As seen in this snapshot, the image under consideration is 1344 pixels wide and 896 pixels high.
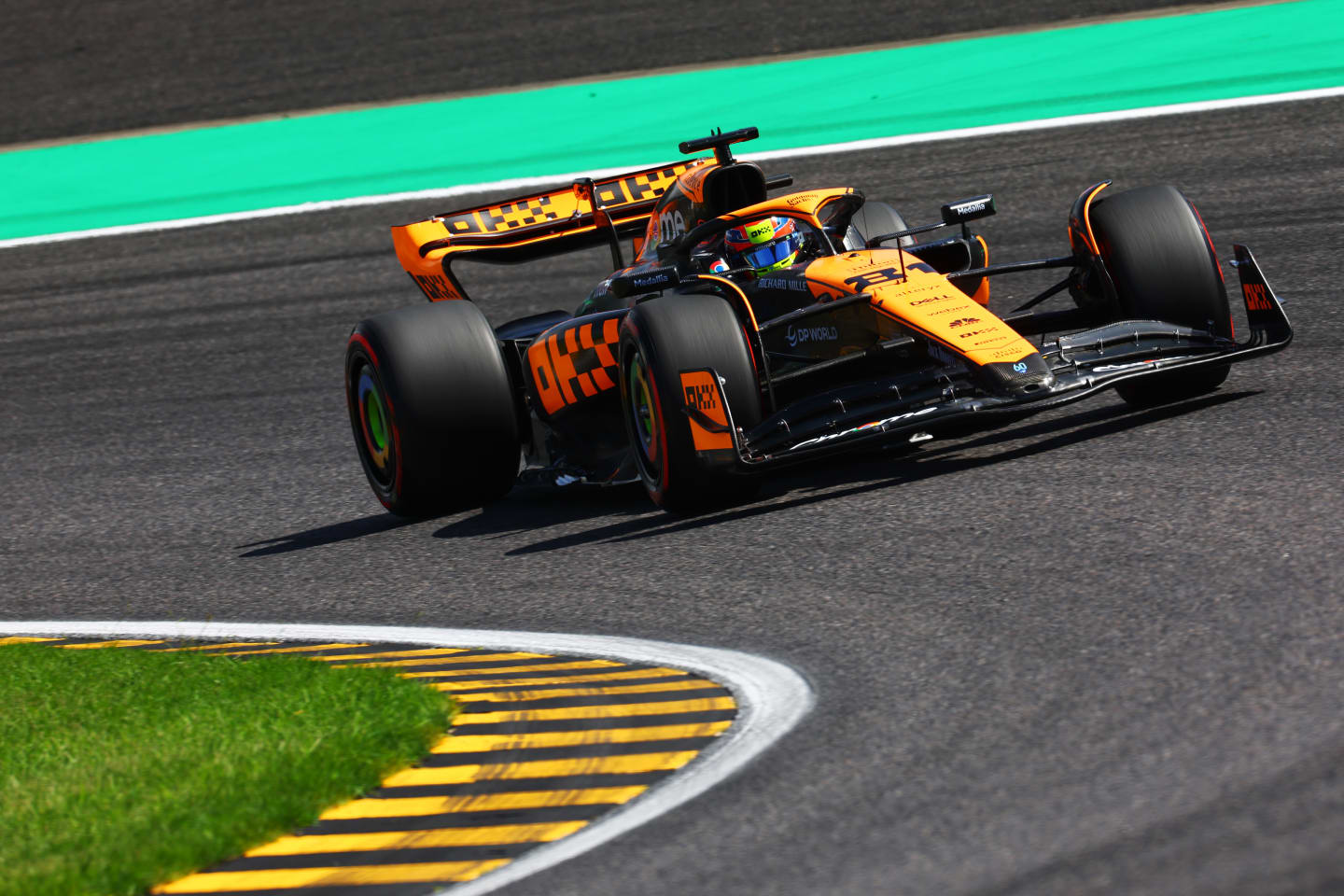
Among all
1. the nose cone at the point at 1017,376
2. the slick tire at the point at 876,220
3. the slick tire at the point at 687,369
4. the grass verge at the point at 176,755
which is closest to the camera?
the grass verge at the point at 176,755

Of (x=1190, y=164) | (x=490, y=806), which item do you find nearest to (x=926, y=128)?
(x=1190, y=164)

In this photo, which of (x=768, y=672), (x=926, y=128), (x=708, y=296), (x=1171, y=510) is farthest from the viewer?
(x=926, y=128)

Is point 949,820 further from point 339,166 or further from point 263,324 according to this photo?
point 339,166

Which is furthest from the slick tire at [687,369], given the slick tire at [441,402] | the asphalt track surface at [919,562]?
the slick tire at [441,402]

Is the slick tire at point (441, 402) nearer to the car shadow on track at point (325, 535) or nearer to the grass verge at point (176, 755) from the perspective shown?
the car shadow on track at point (325, 535)

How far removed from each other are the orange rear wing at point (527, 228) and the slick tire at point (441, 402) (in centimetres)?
107

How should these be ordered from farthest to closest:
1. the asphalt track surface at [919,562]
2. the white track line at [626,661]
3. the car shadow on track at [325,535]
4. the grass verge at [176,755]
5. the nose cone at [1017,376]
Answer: the car shadow on track at [325,535] → the nose cone at [1017,376] → the grass verge at [176,755] → the white track line at [626,661] → the asphalt track surface at [919,562]

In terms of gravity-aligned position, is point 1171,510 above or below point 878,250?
below

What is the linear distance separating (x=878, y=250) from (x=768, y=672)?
9.83 feet

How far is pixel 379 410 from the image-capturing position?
8.79m

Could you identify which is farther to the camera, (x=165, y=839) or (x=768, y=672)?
(x=768, y=672)

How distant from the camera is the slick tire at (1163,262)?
7.91 metres

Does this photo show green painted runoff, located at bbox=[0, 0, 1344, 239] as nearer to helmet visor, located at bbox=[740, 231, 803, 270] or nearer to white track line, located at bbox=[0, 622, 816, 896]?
helmet visor, located at bbox=[740, 231, 803, 270]

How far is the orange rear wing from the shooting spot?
964 cm
